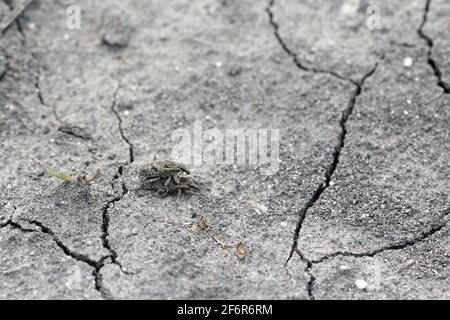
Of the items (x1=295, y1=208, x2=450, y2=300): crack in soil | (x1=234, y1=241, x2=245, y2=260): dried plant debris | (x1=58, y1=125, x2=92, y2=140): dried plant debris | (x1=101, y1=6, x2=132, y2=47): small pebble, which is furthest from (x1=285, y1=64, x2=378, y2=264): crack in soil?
(x1=101, y1=6, x2=132, y2=47): small pebble

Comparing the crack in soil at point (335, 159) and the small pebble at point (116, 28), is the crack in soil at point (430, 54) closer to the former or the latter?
the crack in soil at point (335, 159)

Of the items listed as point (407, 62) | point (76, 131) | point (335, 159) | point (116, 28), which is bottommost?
point (335, 159)

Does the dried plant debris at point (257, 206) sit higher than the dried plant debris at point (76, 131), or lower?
lower

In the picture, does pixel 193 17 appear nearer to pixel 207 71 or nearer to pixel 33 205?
pixel 207 71

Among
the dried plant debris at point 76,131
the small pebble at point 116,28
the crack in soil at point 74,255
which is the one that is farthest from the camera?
the small pebble at point 116,28

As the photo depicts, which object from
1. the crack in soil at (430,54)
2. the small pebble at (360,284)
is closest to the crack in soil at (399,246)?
the small pebble at (360,284)

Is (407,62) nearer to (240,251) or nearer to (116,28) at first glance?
(240,251)

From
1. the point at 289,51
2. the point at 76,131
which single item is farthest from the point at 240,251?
the point at 289,51
